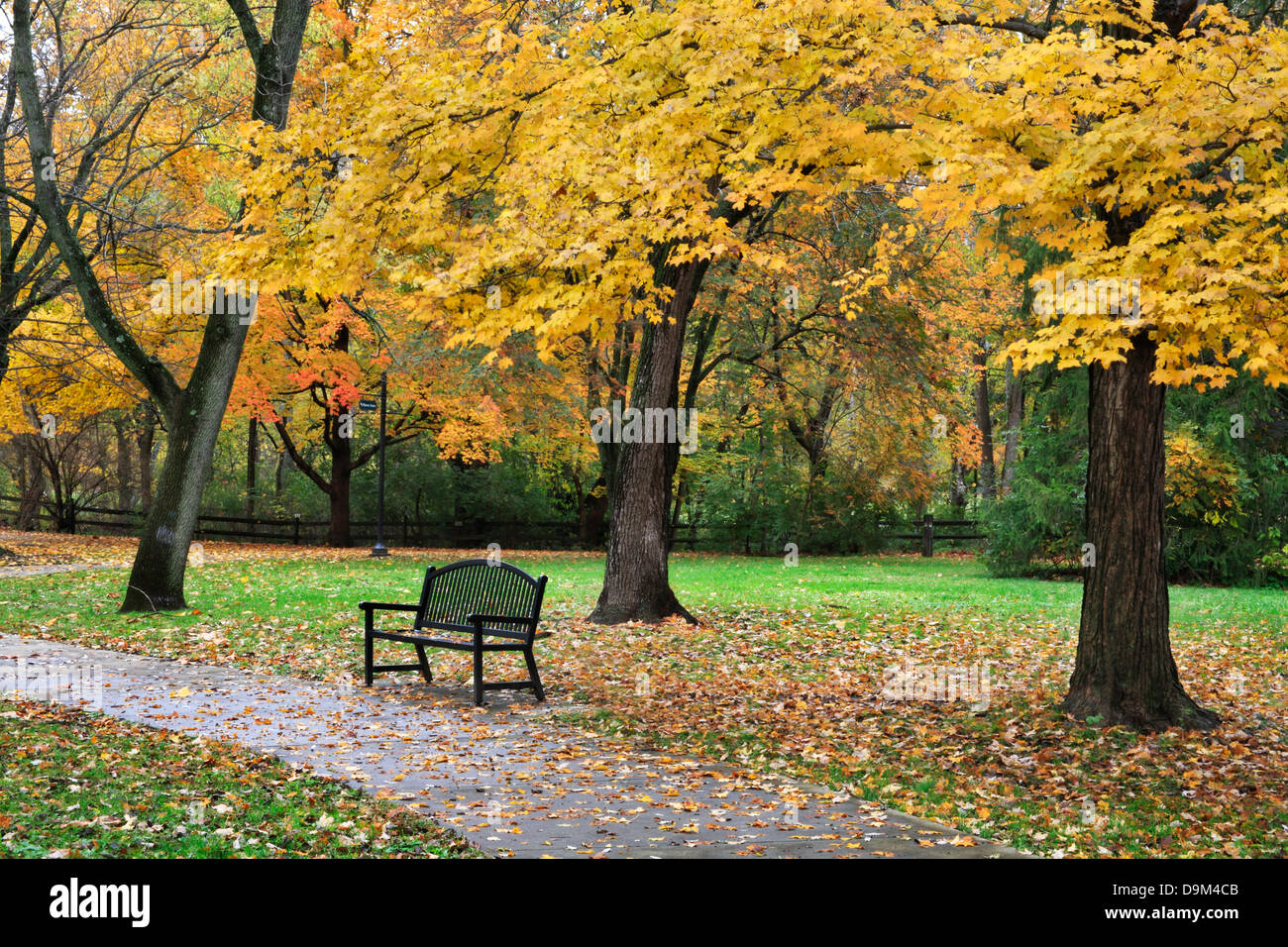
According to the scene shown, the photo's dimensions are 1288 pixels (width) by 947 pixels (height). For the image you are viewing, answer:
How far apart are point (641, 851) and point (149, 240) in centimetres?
1955

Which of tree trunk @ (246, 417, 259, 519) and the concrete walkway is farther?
tree trunk @ (246, 417, 259, 519)

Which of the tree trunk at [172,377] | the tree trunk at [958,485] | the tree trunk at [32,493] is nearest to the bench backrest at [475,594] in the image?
the tree trunk at [172,377]

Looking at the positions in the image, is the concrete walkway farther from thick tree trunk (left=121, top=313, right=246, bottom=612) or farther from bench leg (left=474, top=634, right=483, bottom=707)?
thick tree trunk (left=121, top=313, right=246, bottom=612)

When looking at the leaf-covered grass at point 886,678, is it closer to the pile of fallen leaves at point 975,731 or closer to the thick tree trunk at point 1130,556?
the pile of fallen leaves at point 975,731

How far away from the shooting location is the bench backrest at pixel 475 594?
919 centimetres

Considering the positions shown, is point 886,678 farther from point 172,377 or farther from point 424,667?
point 172,377

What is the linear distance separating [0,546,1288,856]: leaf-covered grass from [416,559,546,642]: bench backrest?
741 millimetres

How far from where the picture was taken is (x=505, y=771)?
6371mm

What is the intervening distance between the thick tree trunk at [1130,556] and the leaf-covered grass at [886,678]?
0.29m

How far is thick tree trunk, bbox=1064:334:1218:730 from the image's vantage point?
775cm

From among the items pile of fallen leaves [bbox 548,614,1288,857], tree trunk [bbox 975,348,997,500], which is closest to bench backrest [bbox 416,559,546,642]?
pile of fallen leaves [bbox 548,614,1288,857]

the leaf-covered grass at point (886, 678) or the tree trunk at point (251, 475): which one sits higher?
the tree trunk at point (251, 475)

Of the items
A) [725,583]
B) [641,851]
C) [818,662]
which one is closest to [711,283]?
[725,583]

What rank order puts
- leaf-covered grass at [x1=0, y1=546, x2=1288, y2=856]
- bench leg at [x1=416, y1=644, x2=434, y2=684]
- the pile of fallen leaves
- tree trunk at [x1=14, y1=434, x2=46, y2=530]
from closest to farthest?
the pile of fallen leaves
leaf-covered grass at [x1=0, y1=546, x2=1288, y2=856]
bench leg at [x1=416, y1=644, x2=434, y2=684]
tree trunk at [x1=14, y1=434, x2=46, y2=530]
